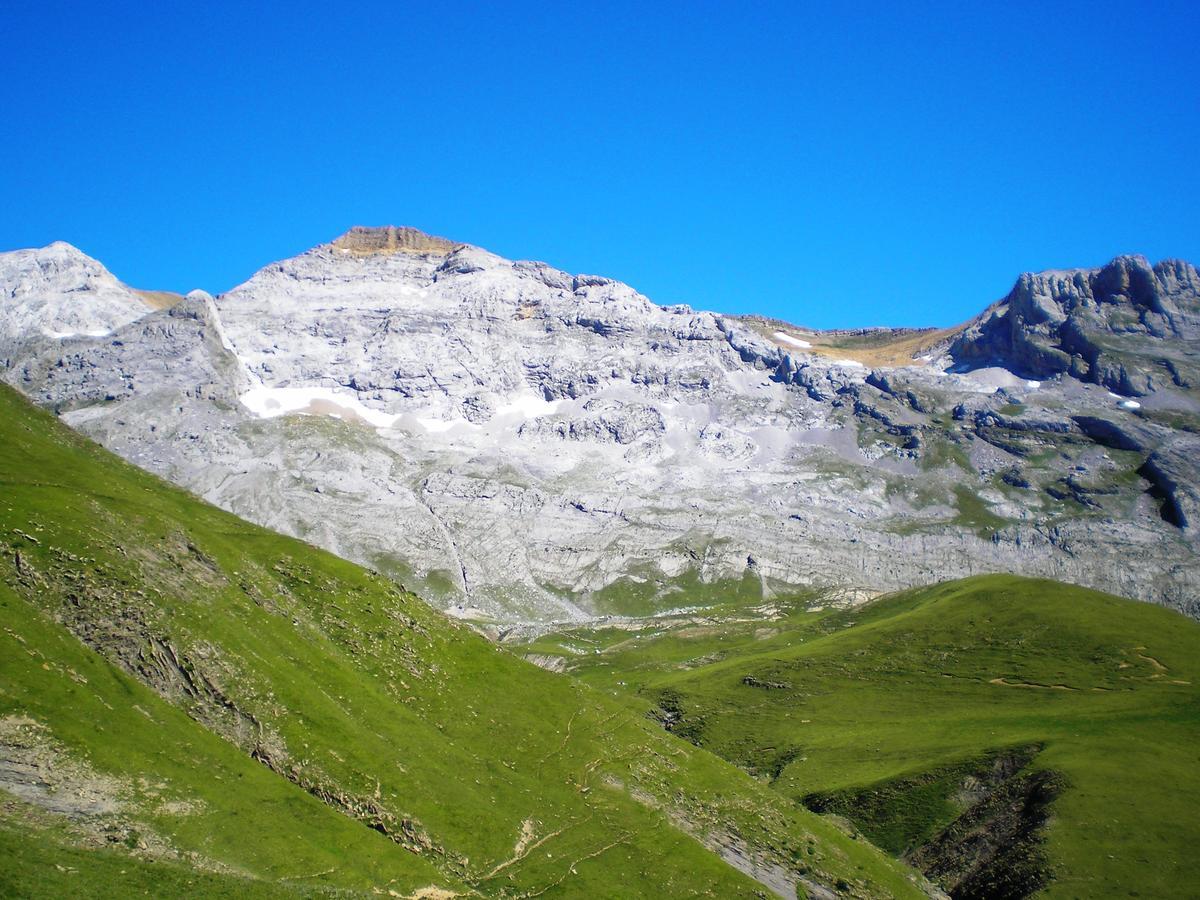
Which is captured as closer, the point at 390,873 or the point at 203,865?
the point at 203,865

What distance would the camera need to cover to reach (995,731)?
131750mm

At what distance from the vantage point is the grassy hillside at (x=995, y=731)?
96.1 m

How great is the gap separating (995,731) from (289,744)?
106812mm

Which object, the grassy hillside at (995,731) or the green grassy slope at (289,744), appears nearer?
the green grassy slope at (289,744)

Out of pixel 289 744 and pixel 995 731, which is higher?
pixel 995 731

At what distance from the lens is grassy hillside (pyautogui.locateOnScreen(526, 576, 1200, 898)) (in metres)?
96.1

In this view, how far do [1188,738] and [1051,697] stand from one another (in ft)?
83.2

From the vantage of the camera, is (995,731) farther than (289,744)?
Yes

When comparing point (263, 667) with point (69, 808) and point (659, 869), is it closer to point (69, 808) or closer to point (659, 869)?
point (69, 808)

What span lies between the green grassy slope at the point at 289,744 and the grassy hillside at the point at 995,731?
21.6 metres

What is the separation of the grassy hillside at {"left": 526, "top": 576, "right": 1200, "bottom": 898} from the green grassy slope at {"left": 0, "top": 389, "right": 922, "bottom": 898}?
2160cm

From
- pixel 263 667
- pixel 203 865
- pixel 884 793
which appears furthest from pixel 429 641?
pixel 884 793

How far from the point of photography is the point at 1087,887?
290 feet

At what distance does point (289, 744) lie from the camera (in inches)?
2362
